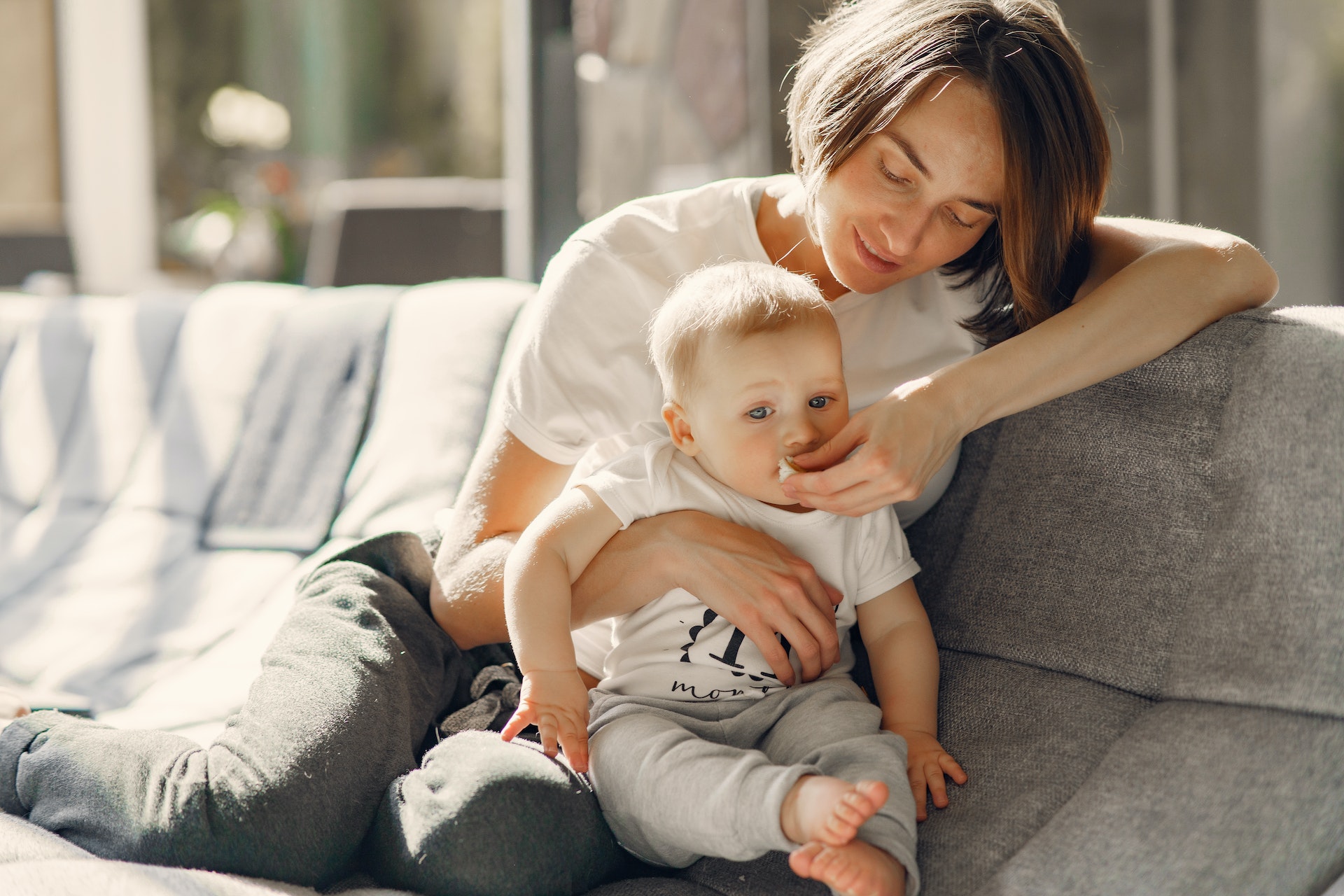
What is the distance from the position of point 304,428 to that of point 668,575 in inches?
47.7

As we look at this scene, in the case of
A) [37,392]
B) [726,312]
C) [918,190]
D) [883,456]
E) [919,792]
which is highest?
[918,190]

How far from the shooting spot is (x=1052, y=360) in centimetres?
111

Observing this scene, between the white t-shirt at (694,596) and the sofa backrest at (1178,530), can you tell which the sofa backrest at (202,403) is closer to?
the white t-shirt at (694,596)

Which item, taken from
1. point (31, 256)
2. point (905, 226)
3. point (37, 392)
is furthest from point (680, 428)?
point (31, 256)

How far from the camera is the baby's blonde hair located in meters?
1.04

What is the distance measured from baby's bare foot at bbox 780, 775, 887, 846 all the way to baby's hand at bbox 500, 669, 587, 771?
0.22 meters

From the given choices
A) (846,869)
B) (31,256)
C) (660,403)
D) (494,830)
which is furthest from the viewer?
(31,256)

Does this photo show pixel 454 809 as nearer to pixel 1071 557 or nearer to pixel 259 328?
pixel 1071 557

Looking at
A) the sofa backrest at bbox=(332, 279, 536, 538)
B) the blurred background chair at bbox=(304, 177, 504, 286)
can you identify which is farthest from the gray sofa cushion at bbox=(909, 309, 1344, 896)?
the blurred background chair at bbox=(304, 177, 504, 286)

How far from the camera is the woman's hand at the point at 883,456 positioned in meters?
0.99

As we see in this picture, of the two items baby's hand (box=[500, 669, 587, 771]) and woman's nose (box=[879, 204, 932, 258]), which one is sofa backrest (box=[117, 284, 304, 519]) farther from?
woman's nose (box=[879, 204, 932, 258])

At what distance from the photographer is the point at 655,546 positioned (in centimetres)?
109

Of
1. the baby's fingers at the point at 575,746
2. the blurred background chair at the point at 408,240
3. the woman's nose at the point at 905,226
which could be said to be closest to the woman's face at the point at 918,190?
the woman's nose at the point at 905,226

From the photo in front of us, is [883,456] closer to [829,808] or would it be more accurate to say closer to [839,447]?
[839,447]
